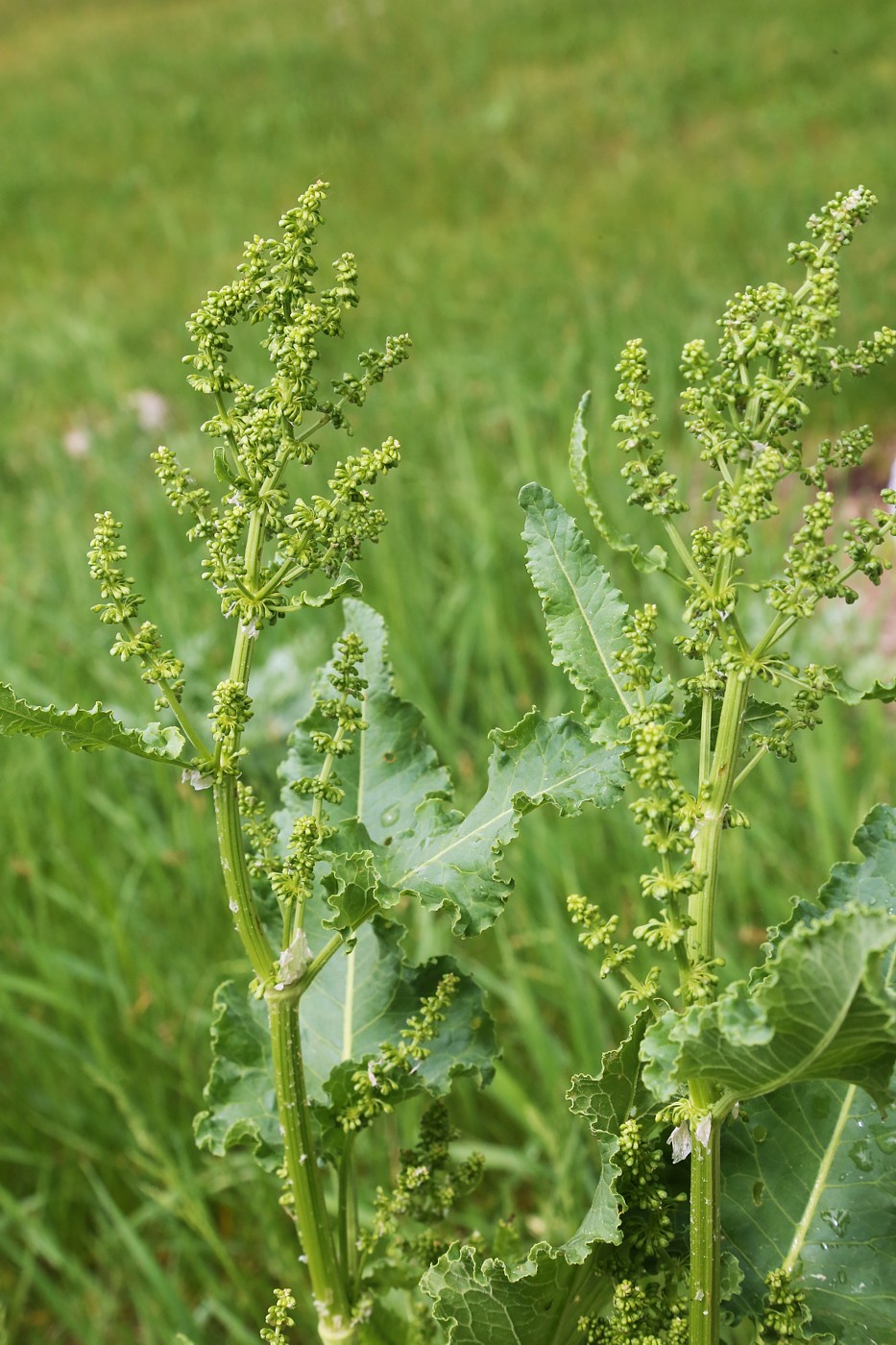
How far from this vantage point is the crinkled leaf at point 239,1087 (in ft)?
3.66

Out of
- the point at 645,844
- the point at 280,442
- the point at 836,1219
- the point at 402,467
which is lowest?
the point at 836,1219

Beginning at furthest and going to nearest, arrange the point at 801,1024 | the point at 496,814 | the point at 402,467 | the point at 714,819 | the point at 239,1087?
the point at 402,467 → the point at 239,1087 → the point at 496,814 → the point at 714,819 → the point at 801,1024

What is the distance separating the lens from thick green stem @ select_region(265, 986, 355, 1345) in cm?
96

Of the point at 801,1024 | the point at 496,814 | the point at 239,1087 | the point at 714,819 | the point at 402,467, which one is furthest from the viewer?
the point at 402,467

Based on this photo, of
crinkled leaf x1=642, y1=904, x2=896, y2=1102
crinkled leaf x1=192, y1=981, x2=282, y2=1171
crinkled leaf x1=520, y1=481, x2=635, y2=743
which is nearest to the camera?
crinkled leaf x1=642, y1=904, x2=896, y2=1102

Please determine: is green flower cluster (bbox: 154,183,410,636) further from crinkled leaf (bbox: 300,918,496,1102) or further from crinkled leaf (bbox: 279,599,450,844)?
crinkled leaf (bbox: 300,918,496,1102)

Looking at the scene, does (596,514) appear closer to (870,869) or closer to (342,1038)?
(870,869)

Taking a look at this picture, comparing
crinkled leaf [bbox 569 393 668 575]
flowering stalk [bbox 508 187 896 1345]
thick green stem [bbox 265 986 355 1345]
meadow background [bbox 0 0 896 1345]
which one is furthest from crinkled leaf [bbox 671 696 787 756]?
meadow background [bbox 0 0 896 1345]

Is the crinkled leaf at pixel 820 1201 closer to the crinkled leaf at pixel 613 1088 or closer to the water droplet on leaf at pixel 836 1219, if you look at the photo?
the water droplet on leaf at pixel 836 1219

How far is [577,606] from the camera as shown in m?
0.99

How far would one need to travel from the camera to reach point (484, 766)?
9.68 ft

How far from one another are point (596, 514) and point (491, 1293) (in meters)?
0.54

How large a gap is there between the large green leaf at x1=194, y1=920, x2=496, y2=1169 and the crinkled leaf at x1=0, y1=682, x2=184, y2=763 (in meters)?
0.28

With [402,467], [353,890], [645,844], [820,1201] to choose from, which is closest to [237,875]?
[353,890]
